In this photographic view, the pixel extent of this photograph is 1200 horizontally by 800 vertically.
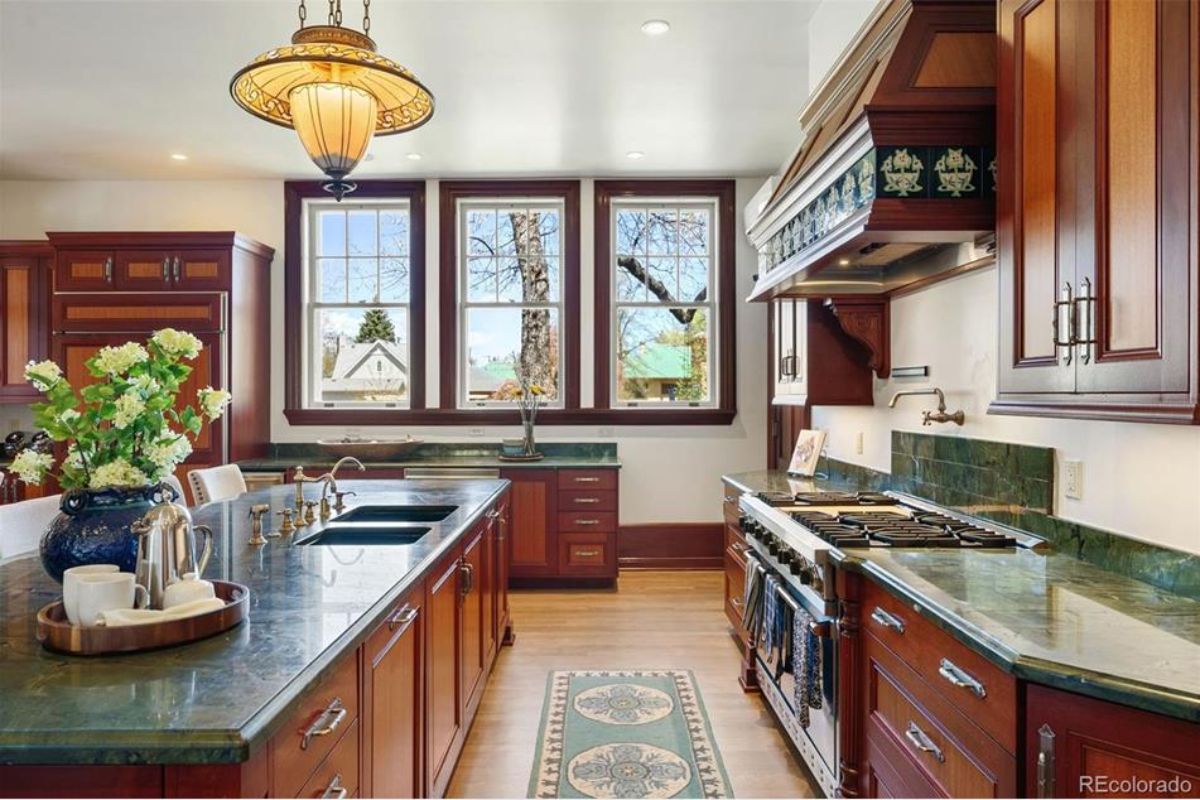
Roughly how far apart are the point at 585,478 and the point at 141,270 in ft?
11.0

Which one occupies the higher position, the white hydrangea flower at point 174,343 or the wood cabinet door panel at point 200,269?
the wood cabinet door panel at point 200,269

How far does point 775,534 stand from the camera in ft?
8.39

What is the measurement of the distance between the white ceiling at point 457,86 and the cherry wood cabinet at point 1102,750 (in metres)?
2.85

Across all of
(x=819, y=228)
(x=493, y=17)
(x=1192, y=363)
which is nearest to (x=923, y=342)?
(x=819, y=228)

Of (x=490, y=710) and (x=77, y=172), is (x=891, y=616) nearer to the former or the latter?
(x=490, y=710)

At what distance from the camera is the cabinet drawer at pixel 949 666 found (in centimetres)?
128

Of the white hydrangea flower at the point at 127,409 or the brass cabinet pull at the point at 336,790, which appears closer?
the brass cabinet pull at the point at 336,790

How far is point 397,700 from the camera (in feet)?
5.55

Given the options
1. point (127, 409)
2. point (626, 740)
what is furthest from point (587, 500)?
point (127, 409)

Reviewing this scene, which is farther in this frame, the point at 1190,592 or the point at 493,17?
the point at 493,17

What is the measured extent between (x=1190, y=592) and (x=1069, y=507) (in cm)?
46

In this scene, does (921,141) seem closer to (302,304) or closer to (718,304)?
(718,304)

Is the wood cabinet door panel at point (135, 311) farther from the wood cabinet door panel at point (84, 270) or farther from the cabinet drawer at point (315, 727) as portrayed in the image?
the cabinet drawer at point (315, 727)

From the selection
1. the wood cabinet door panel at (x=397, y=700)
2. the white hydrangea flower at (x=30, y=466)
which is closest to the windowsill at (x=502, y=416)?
the wood cabinet door panel at (x=397, y=700)
